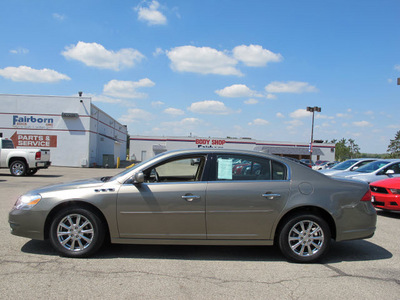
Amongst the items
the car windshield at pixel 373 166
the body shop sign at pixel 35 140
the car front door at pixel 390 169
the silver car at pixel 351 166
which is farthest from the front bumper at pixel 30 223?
the body shop sign at pixel 35 140

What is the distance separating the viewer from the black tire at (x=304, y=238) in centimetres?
441

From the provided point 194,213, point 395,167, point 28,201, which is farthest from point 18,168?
point 395,167

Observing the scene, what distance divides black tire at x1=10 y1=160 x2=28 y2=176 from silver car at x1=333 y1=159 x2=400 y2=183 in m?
15.3

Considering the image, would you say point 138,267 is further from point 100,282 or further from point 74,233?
point 74,233

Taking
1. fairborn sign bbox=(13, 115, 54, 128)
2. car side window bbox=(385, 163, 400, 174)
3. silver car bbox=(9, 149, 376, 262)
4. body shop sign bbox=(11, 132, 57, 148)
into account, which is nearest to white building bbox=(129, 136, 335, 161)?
body shop sign bbox=(11, 132, 57, 148)

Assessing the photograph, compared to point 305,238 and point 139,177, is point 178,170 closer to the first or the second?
point 139,177

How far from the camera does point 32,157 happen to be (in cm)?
1683

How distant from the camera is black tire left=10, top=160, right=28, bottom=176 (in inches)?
661

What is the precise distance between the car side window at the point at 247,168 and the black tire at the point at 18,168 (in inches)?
616

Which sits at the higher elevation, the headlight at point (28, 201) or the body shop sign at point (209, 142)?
the body shop sign at point (209, 142)

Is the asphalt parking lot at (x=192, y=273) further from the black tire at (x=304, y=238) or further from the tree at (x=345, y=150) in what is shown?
the tree at (x=345, y=150)

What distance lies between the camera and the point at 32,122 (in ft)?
100

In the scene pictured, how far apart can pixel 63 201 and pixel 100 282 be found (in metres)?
1.32

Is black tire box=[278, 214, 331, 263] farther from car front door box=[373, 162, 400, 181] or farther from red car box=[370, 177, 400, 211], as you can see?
car front door box=[373, 162, 400, 181]
